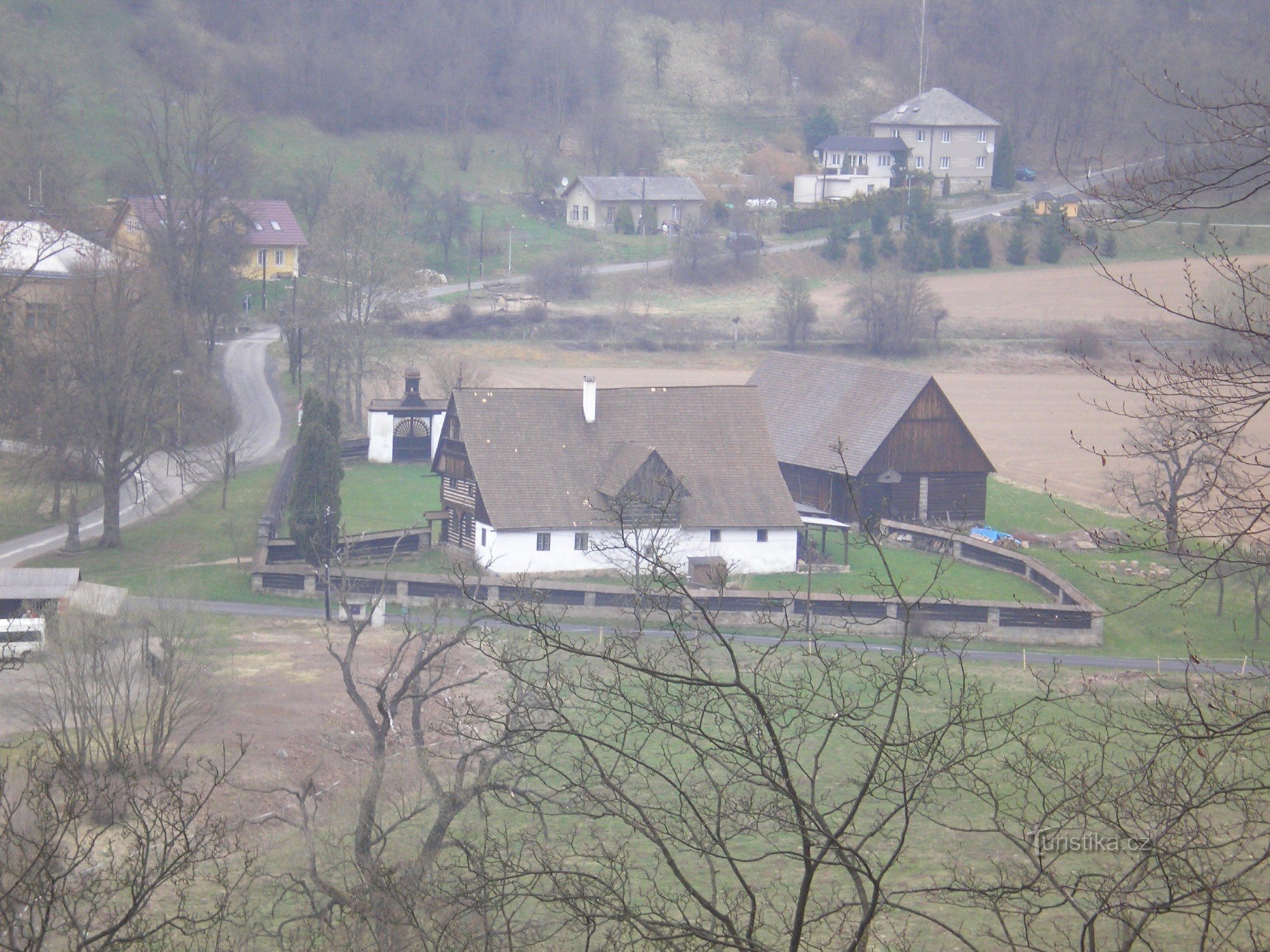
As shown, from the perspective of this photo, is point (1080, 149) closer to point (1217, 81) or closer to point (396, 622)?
point (1217, 81)

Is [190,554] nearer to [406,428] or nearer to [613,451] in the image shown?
[613,451]

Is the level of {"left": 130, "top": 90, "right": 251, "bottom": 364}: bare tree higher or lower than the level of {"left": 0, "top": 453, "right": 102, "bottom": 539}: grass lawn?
higher

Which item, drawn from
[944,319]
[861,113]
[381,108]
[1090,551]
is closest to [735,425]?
[1090,551]

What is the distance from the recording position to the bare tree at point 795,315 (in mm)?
70812

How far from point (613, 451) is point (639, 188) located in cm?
6409

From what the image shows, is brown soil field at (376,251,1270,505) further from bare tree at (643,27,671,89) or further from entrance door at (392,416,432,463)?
bare tree at (643,27,671,89)

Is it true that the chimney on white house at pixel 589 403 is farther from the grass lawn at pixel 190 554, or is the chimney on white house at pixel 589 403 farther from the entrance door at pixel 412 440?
the entrance door at pixel 412 440

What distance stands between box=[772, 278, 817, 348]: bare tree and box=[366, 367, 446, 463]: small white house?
2684 cm

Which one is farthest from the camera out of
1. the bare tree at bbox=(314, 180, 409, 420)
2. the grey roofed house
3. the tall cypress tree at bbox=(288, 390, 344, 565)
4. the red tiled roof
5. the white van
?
the red tiled roof

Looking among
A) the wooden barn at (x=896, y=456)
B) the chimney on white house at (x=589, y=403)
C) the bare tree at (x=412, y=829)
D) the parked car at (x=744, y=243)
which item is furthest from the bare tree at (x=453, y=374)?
the parked car at (x=744, y=243)

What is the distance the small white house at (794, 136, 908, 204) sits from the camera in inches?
4060

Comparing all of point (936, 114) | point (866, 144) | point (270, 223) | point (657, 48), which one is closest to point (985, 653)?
point (270, 223)

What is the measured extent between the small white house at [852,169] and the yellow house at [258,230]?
40.8 metres

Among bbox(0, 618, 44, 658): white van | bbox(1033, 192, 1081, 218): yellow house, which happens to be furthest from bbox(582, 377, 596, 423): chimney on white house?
bbox(1033, 192, 1081, 218): yellow house
